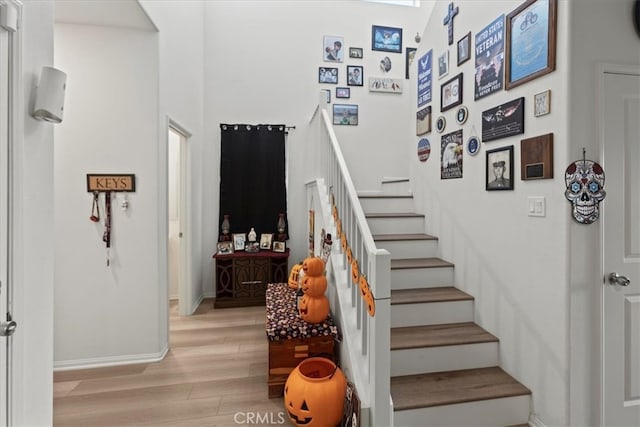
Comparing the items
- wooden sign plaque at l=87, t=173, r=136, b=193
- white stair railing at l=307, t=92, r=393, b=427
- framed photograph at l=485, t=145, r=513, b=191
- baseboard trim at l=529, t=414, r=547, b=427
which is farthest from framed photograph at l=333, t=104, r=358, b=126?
baseboard trim at l=529, t=414, r=547, b=427

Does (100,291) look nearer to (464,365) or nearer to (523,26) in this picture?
(464,365)

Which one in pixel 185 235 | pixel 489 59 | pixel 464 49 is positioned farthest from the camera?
pixel 185 235

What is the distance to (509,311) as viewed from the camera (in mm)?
1969

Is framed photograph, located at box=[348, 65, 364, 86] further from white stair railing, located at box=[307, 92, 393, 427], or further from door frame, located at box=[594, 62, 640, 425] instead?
door frame, located at box=[594, 62, 640, 425]

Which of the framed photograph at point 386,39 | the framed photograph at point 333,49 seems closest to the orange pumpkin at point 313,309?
the framed photograph at point 333,49

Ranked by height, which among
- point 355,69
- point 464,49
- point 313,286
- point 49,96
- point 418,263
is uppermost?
point 355,69

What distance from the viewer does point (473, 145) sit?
2.33 metres

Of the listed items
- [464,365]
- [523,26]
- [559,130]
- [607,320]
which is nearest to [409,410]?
[464,365]

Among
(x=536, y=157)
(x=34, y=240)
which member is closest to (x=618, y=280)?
(x=536, y=157)

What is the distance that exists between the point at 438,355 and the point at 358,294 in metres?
0.67

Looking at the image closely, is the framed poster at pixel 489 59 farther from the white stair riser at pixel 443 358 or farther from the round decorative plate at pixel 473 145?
the white stair riser at pixel 443 358

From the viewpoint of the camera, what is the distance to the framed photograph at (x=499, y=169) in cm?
197

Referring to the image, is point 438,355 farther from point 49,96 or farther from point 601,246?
point 49,96

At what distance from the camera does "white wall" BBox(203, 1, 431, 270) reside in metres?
4.24
